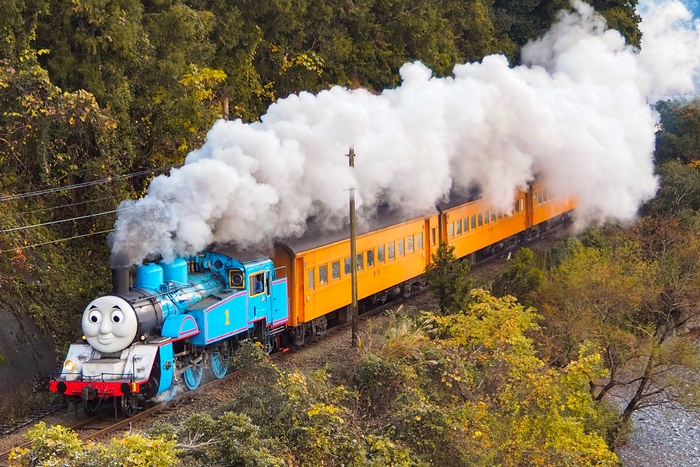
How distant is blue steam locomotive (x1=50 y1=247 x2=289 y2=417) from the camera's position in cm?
1437

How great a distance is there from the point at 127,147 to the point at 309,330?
6.43 metres

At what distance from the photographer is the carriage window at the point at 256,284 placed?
1697 centimetres

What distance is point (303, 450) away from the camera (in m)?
12.2

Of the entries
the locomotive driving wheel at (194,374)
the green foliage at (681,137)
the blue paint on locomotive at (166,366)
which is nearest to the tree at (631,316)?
the locomotive driving wheel at (194,374)

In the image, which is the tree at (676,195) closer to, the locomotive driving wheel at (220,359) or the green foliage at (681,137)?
the green foliage at (681,137)

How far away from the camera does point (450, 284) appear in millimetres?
20688

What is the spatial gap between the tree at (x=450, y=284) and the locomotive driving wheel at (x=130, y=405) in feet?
26.9

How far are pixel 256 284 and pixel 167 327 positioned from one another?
2666 millimetres

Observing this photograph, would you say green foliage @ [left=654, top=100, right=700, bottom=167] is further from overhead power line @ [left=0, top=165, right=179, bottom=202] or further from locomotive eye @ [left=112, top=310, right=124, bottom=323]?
locomotive eye @ [left=112, top=310, right=124, bottom=323]

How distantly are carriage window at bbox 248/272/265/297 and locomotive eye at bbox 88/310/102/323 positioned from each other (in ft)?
11.1

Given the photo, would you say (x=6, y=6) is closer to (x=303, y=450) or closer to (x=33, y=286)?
(x=33, y=286)

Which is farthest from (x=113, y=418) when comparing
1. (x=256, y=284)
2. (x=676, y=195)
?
(x=676, y=195)

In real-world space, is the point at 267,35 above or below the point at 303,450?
above

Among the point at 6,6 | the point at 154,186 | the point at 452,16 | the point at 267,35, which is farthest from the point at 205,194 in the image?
the point at 452,16
